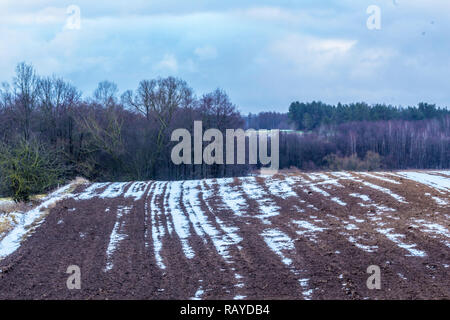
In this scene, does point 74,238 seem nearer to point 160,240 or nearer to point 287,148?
point 160,240

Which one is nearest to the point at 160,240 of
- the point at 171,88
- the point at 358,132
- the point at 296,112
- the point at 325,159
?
the point at 171,88

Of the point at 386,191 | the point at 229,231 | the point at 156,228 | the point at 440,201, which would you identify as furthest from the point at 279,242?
the point at 386,191

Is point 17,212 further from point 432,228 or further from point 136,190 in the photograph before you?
point 432,228

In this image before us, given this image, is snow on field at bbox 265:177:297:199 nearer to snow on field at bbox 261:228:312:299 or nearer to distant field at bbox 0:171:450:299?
distant field at bbox 0:171:450:299

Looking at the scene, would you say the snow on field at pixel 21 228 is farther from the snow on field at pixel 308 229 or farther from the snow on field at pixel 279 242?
the snow on field at pixel 308 229

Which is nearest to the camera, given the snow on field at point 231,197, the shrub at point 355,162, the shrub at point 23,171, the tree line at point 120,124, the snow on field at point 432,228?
the snow on field at point 432,228

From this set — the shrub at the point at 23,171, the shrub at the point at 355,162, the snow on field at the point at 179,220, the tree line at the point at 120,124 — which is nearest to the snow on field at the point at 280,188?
the snow on field at the point at 179,220

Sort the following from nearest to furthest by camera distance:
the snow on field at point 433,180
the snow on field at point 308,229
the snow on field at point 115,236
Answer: the snow on field at point 115,236, the snow on field at point 308,229, the snow on field at point 433,180
